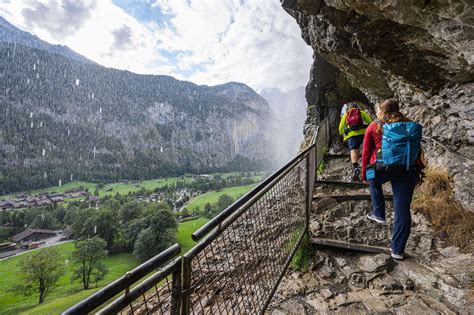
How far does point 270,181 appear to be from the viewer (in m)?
2.63

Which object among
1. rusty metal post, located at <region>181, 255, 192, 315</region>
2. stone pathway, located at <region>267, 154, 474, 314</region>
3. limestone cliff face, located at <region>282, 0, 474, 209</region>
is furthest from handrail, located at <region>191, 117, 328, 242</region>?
limestone cliff face, located at <region>282, 0, 474, 209</region>

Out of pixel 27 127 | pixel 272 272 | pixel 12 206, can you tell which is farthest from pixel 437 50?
pixel 27 127

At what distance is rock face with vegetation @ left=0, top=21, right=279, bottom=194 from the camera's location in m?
134

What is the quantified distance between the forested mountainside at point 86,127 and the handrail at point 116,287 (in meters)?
164

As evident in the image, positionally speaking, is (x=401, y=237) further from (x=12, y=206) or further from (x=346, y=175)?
(x=12, y=206)

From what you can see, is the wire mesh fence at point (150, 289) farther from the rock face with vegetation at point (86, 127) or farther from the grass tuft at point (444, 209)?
the rock face with vegetation at point (86, 127)

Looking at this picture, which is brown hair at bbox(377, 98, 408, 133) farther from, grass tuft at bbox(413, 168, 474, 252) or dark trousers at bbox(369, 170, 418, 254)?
grass tuft at bbox(413, 168, 474, 252)

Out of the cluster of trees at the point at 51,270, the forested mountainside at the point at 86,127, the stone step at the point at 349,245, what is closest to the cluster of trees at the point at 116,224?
the cluster of trees at the point at 51,270

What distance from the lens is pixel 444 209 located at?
12.6ft

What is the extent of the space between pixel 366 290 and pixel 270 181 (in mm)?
1984

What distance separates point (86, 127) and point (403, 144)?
191 meters

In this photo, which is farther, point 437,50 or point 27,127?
point 27,127

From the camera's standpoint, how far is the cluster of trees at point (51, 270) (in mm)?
39438

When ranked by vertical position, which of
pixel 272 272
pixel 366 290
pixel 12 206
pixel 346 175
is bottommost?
pixel 12 206
